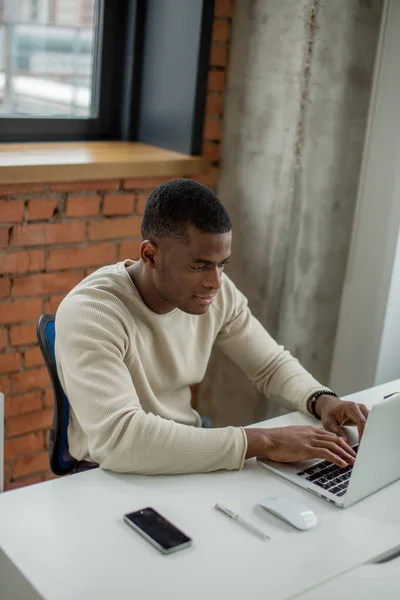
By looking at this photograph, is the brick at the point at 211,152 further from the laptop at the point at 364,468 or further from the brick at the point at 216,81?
the laptop at the point at 364,468

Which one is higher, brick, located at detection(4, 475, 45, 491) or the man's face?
the man's face

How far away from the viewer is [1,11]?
258cm

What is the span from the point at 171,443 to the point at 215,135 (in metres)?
1.49

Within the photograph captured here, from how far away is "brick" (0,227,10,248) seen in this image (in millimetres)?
2393

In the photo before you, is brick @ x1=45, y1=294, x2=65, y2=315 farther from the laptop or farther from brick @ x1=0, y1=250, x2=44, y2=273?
the laptop

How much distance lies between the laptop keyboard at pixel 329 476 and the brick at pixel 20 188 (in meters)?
1.24

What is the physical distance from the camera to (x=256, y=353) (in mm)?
2174

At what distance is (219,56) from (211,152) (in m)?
0.33

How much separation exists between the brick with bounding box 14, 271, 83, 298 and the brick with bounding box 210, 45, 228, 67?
2.84 feet

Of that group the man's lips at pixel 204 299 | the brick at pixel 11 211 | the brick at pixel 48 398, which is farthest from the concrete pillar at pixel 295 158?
the man's lips at pixel 204 299

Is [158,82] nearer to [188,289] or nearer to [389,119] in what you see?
[389,119]

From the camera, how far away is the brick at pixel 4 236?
94.2 inches

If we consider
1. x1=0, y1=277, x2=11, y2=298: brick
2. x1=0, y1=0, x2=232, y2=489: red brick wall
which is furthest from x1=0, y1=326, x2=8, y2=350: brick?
x1=0, y1=277, x2=11, y2=298: brick

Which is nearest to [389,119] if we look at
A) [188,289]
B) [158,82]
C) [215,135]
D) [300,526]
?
[215,135]
